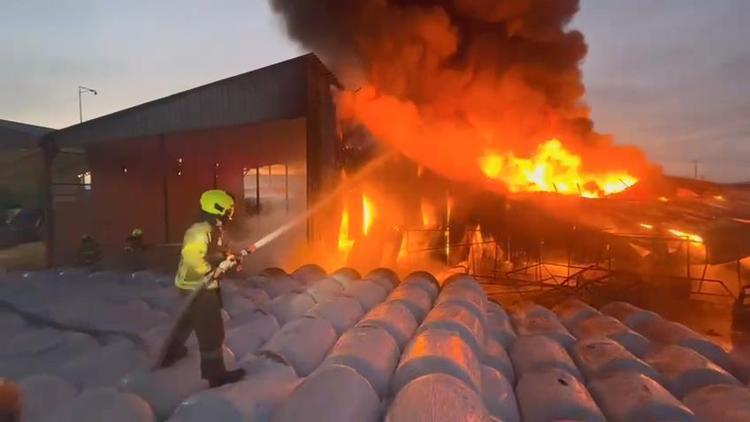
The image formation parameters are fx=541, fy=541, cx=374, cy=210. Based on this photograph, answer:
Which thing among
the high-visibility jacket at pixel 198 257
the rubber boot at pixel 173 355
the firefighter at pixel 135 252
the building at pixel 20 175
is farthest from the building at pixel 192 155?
the rubber boot at pixel 173 355

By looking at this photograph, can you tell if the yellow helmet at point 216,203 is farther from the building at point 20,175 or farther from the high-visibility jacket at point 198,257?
the building at point 20,175

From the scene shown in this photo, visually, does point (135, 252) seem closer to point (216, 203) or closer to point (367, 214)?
point (367, 214)

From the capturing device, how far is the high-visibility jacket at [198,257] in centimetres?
475

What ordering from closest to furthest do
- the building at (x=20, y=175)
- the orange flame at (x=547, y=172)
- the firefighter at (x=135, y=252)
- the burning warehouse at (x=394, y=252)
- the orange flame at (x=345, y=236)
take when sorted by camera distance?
the burning warehouse at (x=394, y=252) → the firefighter at (x=135, y=252) → the orange flame at (x=345, y=236) → the orange flame at (x=547, y=172) → the building at (x=20, y=175)

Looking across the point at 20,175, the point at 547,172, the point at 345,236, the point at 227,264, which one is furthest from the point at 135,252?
the point at 20,175

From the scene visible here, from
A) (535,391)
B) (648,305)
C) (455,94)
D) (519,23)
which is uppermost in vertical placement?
(519,23)

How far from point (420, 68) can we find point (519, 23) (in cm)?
371

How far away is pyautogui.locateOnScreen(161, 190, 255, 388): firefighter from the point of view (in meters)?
4.64

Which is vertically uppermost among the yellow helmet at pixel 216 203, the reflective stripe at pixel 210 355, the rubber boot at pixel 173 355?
the yellow helmet at pixel 216 203

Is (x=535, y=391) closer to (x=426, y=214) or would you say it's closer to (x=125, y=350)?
(x=125, y=350)

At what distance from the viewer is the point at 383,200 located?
56.3ft

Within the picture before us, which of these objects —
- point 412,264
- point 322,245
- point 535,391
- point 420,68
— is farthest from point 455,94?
point 535,391

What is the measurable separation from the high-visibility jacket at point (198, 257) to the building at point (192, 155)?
20.5 feet

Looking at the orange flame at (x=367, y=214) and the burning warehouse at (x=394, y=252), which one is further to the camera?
the orange flame at (x=367, y=214)
